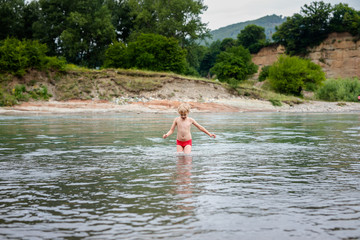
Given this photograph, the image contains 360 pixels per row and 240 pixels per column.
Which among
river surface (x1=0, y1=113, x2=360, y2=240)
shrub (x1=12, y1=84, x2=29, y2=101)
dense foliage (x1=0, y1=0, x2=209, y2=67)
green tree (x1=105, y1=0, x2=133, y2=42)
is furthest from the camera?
green tree (x1=105, y1=0, x2=133, y2=42)

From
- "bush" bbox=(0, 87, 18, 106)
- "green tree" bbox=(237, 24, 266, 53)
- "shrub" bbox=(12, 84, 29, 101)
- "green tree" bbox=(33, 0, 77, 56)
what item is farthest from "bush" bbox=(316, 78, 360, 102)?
"green tree" bbox=(237, 24, 266, 53)

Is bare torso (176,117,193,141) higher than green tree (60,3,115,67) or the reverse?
the reverse

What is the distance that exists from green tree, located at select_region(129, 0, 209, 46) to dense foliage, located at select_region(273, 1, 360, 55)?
32954 millimetres

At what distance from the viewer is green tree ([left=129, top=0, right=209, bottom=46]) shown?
65938 millimetres

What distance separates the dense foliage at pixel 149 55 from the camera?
47.7m

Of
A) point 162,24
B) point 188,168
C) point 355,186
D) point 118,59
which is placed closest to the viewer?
point 355,186

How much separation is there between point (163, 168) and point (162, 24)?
Result: 6000 cm

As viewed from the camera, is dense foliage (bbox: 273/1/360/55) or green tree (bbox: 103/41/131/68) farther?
A: dense foliage (bbox: 273/1/360/55)

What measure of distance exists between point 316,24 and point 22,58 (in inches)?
2879

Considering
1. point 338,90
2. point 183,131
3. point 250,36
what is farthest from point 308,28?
point 183,131

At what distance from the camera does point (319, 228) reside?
404 cm

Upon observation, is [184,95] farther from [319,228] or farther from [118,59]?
[319,228]

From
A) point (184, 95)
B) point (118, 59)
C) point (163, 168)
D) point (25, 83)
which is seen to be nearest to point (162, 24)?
point (118, 59)

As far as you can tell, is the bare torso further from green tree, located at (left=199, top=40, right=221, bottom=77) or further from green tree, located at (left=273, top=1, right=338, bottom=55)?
green tree, located at (left=199, top=40, right=221, bottom=77)
